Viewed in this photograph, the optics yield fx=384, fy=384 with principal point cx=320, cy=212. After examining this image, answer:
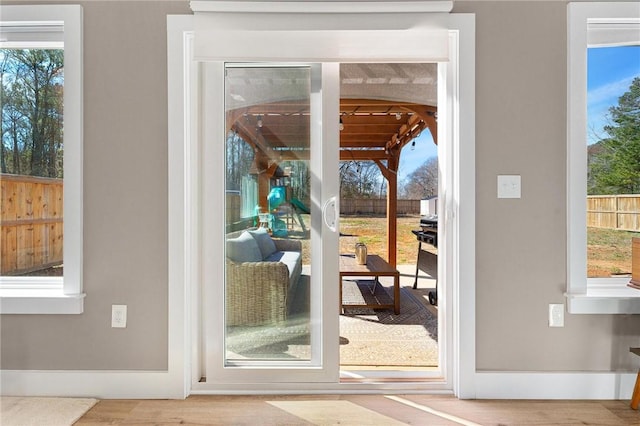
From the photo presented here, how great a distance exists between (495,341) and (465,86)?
4.75 feet

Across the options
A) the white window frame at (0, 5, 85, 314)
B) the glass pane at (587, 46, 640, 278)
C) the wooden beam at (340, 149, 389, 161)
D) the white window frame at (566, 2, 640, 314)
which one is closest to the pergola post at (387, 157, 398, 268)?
the wooden beam at (340, 149, 389, 161)

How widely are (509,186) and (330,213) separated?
1.02 metres

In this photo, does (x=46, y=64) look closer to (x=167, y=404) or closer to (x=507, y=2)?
(x=167, y=404)

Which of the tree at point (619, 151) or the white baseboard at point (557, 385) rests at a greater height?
the tree at point (619, 151)

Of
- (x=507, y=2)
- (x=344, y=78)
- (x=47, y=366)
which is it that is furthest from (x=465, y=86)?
(x=47, y=366)

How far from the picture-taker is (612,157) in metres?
2.31

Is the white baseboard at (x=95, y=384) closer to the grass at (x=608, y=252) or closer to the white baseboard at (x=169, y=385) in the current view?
the white baseboard at (x=169, y=385)

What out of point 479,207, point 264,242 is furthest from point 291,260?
point 479,207

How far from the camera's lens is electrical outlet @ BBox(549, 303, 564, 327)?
2.15 m

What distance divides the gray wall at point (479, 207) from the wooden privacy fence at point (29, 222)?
1.02ft

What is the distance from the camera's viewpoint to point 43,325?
2.19m

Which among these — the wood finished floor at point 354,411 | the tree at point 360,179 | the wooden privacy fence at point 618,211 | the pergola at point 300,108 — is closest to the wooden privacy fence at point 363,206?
the tree at point 360,179

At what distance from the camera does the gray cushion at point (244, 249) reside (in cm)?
229

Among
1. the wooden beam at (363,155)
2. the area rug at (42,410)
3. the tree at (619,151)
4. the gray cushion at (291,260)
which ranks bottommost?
the area rug at (42,410)
